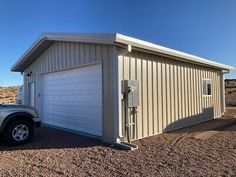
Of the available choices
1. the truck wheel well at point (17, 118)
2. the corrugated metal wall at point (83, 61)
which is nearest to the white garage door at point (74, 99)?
the corrugated metal wall at point (83, 61)

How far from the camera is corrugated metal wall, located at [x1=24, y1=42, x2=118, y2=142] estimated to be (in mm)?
7523

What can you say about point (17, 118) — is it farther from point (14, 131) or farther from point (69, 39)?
point (69, 39)

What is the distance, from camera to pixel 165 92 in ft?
30.6

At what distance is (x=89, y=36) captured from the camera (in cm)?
779

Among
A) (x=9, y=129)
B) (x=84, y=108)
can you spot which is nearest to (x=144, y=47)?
(x=84, y=108)

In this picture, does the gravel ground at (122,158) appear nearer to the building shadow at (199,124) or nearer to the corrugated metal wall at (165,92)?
the corrugated metal wall at (165,92)

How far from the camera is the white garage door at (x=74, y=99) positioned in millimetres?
8336

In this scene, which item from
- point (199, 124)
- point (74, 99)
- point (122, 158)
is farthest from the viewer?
point (199, 124)

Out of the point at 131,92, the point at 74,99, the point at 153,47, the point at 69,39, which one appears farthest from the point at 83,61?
the point at 153,47

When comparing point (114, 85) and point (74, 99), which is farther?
point (74, 99)

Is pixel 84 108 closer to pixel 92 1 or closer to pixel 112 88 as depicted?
pixel 112 88

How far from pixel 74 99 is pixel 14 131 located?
2660 mm

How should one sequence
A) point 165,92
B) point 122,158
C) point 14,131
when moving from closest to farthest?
point 122,158 < point 14,131 < point 165,92

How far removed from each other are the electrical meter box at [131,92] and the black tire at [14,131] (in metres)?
3.30
